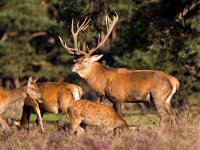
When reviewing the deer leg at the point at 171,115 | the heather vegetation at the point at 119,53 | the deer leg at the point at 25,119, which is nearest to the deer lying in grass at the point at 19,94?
the deer leg at the point at 25,119

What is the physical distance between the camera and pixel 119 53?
23641mm

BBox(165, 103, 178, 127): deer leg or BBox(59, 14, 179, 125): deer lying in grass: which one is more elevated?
BBox(59, 14, 179, 125): deer lying in grass

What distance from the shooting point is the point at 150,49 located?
1994 centimetres

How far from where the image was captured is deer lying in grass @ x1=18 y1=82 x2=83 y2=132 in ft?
43.3

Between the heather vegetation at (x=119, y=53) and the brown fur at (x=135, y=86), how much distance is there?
66 cm

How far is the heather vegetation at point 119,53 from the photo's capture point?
10.3 metres

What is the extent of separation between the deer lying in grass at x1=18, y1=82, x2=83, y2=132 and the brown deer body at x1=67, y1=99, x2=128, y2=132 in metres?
0.90

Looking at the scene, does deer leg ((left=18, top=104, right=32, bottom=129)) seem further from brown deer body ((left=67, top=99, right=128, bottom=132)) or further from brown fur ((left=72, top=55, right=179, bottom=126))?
brown fur ((left=72, top=55, right=179, bottom=126))

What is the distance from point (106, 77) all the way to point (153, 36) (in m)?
3.61

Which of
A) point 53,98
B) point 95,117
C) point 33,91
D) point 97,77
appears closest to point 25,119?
point 33,91

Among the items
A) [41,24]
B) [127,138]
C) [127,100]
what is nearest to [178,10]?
[127,100]

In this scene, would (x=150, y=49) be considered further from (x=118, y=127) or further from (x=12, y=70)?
(x=12, y=70)

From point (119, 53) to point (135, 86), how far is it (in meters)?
9.22

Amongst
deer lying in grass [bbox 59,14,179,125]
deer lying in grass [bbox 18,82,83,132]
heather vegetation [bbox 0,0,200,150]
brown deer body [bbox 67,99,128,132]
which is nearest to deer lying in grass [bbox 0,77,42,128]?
deer lying in grass [bbox 18,82,83,132]
